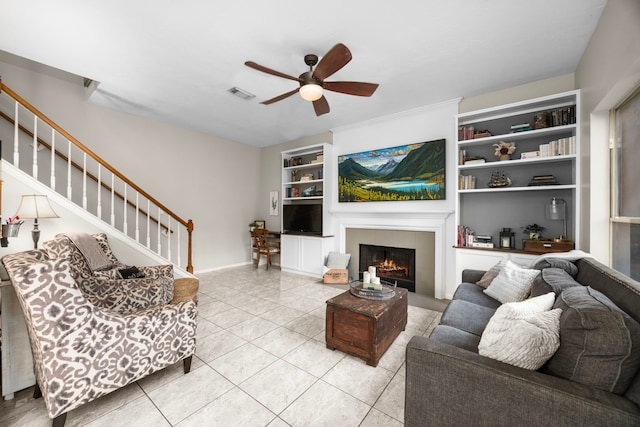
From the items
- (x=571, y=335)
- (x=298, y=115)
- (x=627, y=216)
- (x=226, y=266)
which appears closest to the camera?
(x=571, y=335)

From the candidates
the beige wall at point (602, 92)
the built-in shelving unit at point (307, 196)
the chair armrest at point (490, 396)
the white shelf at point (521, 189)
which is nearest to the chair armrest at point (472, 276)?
the beige wall at point (602, 92)

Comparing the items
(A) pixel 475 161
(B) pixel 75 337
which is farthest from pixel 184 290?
(A) pixel 475 161

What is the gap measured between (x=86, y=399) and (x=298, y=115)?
3895 mm

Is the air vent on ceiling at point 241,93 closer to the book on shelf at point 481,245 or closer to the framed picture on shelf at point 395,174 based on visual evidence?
the framed picture on shelf at point 395,174

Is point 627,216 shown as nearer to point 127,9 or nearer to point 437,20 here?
point 437,20

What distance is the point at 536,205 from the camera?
3109 mm

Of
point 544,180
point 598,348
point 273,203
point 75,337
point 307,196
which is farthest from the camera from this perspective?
point 273,203

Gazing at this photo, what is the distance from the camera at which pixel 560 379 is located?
959 millimetres

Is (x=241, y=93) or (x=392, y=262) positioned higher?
(x=241, y=93)

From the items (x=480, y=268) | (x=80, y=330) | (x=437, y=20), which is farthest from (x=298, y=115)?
(x=80, y=330)

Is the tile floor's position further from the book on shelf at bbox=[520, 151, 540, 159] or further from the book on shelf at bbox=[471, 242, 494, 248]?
the book on shelf at bbox=[520, 151, 540, 159]

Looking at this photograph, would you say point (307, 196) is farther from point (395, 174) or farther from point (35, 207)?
point (35, 207)

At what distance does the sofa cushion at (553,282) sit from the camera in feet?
5.22

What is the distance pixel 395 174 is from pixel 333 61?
7.74 ft
